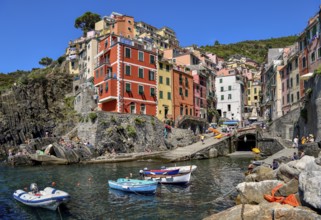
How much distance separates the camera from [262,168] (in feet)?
82.3

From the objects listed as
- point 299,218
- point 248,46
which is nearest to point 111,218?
point 299,218

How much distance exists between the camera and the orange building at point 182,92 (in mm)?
63959

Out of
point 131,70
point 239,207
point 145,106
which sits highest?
point 131,70

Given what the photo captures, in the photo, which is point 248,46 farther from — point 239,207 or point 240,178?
point 239,207

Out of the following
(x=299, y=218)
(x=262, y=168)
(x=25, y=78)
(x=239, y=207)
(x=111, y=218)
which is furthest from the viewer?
(x=25, y=78)

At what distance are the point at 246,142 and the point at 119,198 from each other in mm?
43436

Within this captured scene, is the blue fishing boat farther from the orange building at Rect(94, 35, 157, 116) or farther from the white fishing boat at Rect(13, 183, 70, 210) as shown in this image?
the orange building at Rect(94, 35, 157, 116)

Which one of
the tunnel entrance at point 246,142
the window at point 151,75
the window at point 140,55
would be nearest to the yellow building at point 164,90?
the window at point 151,75

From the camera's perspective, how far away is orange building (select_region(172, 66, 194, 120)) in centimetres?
6396

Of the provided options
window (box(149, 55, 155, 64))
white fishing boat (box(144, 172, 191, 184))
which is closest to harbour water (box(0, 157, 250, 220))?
white fishing boat (box(144, 172, 191, 184))

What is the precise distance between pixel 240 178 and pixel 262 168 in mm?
4760

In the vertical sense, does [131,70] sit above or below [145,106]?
above

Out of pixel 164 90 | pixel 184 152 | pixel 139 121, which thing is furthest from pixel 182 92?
pixel 184 152

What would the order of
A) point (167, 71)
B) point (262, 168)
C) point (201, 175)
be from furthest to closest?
point (167, 71) → point (201, 175) → point (262, 168)
